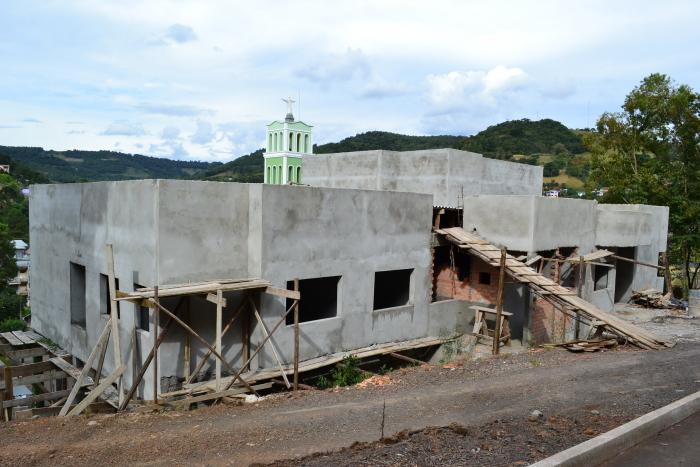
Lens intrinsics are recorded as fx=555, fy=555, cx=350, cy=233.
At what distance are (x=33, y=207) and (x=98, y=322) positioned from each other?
679cm

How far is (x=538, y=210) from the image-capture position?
→ 16484mm

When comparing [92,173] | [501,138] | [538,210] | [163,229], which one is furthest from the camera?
[92,173]

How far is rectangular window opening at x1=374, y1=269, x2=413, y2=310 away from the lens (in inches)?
681

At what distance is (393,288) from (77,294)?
9.71 meters

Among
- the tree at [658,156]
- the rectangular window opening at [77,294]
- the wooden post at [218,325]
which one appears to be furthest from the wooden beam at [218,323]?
the tree at [658,156]

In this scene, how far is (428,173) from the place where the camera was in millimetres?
19297

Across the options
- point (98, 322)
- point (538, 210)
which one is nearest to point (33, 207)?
point (98, 322)

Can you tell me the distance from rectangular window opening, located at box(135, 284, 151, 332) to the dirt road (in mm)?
2551

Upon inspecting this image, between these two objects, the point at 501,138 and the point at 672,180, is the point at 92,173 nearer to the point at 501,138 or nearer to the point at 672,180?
the point at 501,138

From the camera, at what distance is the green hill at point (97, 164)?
150000mm

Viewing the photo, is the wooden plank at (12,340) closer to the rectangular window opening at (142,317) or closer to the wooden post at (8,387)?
the wooden post at (8,387)

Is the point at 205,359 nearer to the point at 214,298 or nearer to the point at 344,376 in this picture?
the point at 214,298

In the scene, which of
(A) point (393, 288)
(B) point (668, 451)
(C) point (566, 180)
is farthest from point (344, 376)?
(C) point (566, 180)

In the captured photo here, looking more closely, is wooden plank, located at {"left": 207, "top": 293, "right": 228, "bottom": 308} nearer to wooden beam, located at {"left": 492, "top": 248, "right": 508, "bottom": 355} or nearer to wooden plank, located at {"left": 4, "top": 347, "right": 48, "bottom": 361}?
wooden beam, located at {"left": 492, "top": 248, "right": 508, "bottom": 355}
